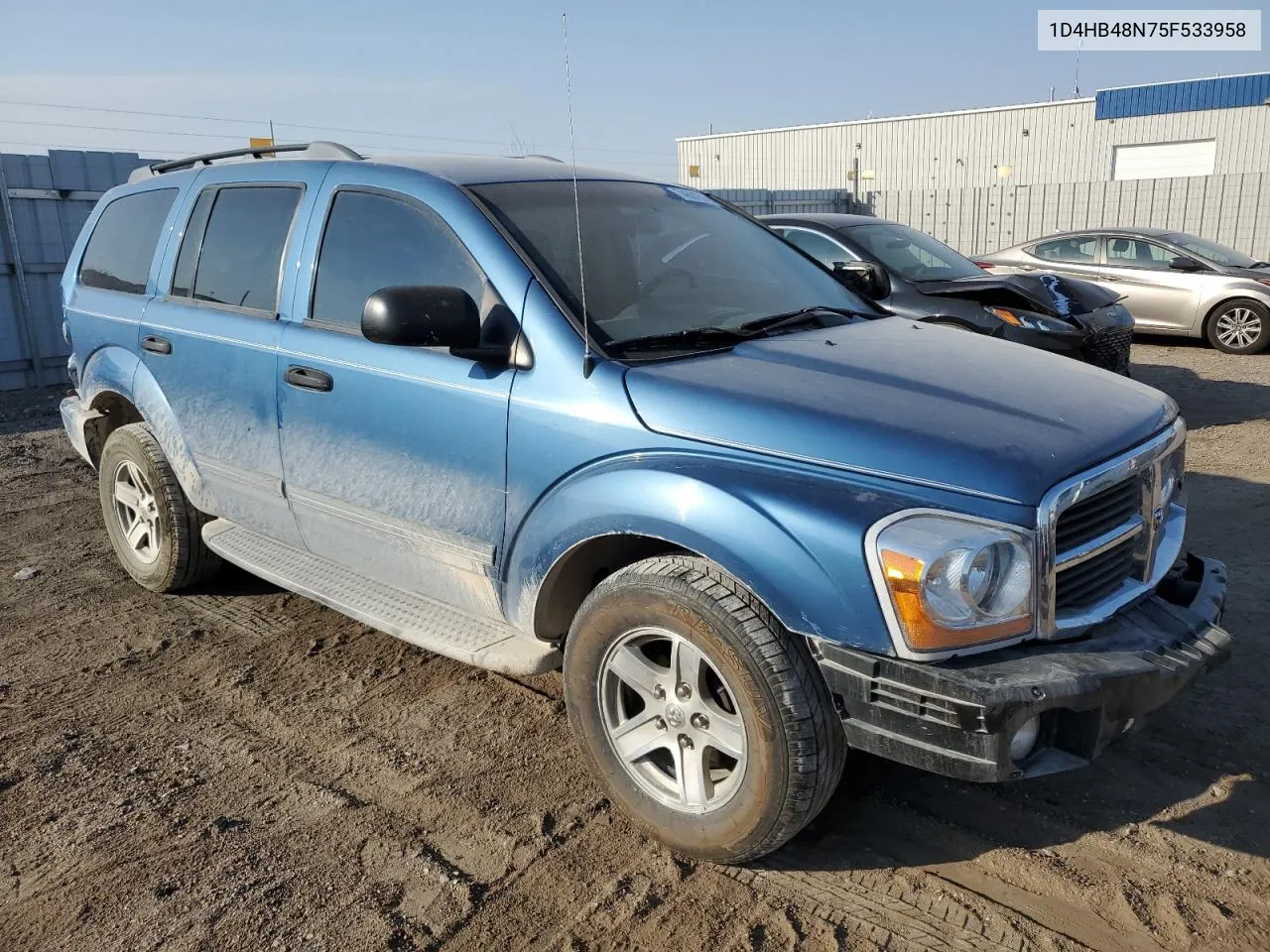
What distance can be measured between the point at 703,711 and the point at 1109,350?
21.3 ft

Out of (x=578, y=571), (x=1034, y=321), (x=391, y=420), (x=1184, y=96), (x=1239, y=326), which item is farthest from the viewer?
(x=1184, y=96)

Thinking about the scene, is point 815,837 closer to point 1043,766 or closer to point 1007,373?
point 1043,766

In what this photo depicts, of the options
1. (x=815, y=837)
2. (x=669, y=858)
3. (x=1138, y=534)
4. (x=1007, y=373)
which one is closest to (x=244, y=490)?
(x=669, y=858)

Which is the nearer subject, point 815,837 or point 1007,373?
point 815,837

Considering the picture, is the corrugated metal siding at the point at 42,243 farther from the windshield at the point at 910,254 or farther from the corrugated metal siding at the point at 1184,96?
the corrugated metal siding at the point at 1184,96

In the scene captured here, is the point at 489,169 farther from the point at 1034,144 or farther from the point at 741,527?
the point at 1034,144

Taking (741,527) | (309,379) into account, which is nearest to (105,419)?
(309,379)

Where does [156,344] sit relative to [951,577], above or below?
above

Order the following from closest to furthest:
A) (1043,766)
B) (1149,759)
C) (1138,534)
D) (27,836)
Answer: (1043,766) < (1138,534) < (27,836) < (1149,759)

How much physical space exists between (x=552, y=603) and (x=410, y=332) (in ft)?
3.03

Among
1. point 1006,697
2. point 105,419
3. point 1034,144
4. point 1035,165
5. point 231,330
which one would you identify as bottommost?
point 1006,697

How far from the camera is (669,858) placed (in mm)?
2842

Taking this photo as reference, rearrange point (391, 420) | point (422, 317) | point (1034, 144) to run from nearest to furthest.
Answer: point (422, 317) < point (391, 420) < point (1034, 144)

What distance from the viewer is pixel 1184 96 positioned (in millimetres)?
30719
